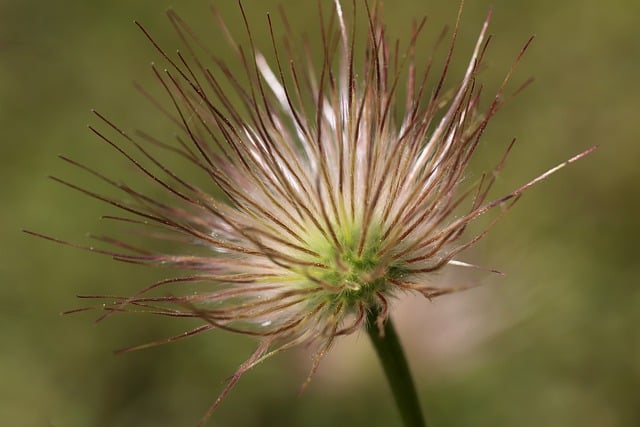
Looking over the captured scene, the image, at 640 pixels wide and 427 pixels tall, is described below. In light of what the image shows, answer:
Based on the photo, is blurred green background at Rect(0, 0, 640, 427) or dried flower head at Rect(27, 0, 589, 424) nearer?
dried flower head at Rect(27, 0, 589, 424)

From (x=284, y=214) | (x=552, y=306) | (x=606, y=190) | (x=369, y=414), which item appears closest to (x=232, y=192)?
(x=284, y=214)

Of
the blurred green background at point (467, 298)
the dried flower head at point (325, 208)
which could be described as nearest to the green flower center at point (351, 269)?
the dried flower head at point (325, 208)

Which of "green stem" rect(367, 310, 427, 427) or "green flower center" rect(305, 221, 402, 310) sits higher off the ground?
"green flower center" rect(305, 221, 402, 310)

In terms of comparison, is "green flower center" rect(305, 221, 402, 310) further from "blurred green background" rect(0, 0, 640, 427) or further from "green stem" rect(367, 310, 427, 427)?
"blurred green background" rect(0, 0, 640, 427)

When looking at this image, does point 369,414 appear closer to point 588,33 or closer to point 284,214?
point 284,214

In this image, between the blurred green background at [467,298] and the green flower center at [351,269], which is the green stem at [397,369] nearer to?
the green flower center at [351,269]

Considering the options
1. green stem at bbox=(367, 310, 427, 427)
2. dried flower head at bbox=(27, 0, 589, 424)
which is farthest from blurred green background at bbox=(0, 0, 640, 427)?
dried flower head at bbox=(27, 0, 589, 424)
